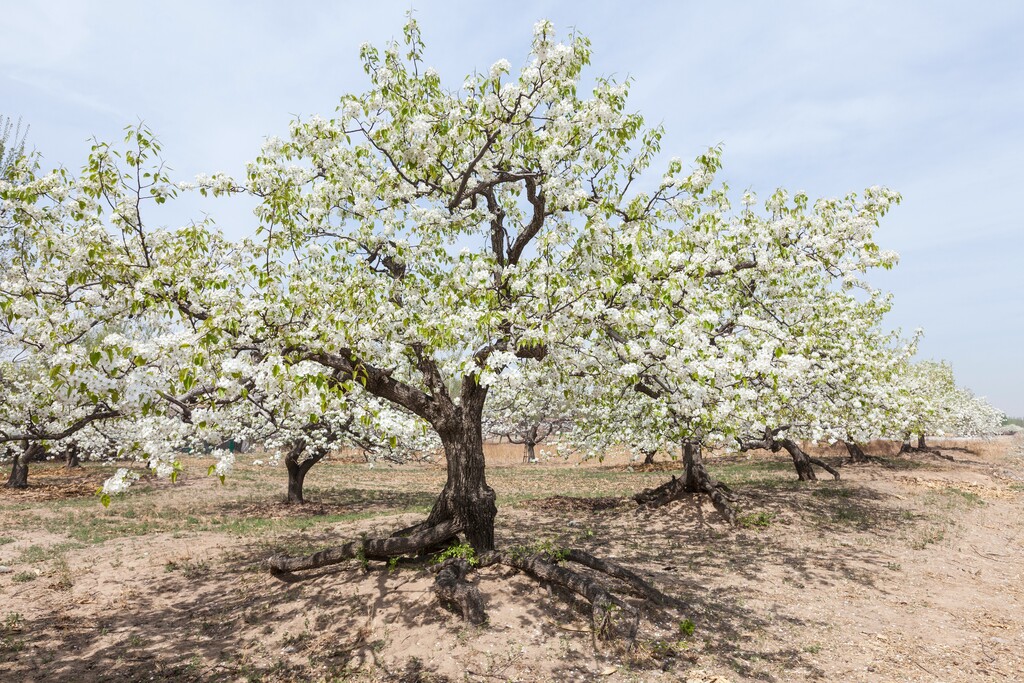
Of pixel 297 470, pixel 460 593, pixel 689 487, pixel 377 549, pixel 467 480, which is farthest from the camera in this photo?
pixel 297 470

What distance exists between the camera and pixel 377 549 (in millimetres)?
10789

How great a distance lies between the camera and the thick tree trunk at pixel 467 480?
11055mm

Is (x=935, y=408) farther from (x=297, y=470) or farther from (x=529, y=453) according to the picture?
(x=529, y=453)

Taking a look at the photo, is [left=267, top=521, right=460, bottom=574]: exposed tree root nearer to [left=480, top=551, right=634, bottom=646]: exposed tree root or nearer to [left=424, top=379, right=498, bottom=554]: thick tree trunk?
[left=424, top=379, right=498, bottom=554]: thick tree trunk

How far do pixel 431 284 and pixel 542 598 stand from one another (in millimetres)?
6511

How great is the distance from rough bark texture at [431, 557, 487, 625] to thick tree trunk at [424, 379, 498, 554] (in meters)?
1.17

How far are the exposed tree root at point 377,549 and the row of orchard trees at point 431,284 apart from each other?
0.10m

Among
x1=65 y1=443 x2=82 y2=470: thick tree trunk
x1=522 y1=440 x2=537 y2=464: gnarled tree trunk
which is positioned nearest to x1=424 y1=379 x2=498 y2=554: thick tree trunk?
x1=65 y1=443 x2=82 y2=470: thick tree trunk

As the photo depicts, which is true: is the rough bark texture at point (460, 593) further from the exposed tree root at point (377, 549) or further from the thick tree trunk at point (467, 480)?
the thick tree trunk at point (467, 480)

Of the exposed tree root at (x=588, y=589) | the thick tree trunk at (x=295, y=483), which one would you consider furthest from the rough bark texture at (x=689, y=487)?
the thick tree trunk at (x=295, y=483)

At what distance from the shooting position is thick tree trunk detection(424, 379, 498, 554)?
36.3 feet

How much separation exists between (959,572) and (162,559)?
18547 mm

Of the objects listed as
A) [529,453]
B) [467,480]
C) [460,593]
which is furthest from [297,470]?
[529,453]

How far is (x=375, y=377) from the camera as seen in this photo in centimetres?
1027
